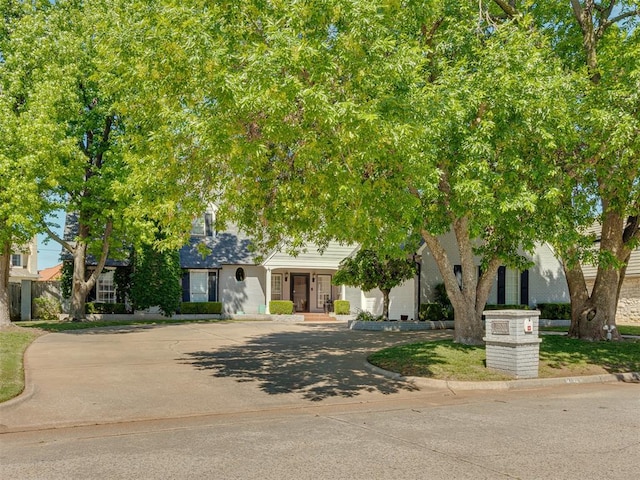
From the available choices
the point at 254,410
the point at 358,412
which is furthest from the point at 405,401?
the point at 254,410

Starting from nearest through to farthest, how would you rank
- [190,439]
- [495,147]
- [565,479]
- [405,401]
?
[565,479] < [190,439] < [405,401] < [495,147]

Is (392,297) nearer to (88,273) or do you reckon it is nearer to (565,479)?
(88,273)

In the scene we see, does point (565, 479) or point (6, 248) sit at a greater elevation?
point (6, 248)

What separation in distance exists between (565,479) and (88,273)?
31756mm

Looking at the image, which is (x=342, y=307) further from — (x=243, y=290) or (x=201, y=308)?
Answer: (x=201, y=308)

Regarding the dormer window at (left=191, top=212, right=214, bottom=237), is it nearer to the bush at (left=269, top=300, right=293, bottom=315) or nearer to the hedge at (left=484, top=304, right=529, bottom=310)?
the bush at (left=269, top=300, right=293, bottom=315)

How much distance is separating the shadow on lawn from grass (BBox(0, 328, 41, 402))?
4.02 m

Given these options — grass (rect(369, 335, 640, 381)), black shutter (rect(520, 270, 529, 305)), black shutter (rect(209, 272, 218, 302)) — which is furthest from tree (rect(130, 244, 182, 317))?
grass (rect(369, 335, 640, 381))

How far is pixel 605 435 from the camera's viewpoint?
8.16m

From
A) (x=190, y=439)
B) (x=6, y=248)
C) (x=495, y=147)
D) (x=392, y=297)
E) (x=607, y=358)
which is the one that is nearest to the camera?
(x=190, y=439)

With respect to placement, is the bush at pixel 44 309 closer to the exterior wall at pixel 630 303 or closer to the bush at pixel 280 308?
the bush at pixel 280 308

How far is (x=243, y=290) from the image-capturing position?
3550 centimetres

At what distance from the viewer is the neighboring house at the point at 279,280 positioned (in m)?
31.0

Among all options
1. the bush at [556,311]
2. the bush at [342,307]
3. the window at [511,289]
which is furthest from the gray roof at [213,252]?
the bush at [556,311]
